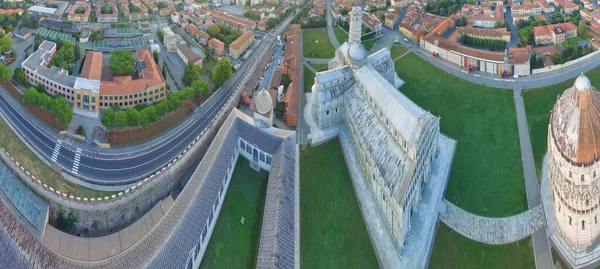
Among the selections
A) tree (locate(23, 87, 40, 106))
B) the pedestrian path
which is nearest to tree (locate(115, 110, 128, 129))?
tree (locate(23, 87, 40, 106))

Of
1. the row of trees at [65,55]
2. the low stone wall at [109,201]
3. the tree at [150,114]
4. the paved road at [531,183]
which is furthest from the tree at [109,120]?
the paved road at [531,183]

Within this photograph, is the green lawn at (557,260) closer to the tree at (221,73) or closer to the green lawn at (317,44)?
the green lawn at (317,44)

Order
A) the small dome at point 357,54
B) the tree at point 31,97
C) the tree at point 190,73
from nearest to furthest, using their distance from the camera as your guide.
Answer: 1. the small dome at point 357,54
2. the tree at point 31,97
3. the tree at point 190,73

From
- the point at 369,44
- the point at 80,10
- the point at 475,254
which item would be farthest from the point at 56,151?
the point at 80,10

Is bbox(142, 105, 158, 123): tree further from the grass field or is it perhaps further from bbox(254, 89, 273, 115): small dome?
bbox(254, 89, 273, 115): small dome

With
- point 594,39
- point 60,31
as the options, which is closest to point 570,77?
point 594,39

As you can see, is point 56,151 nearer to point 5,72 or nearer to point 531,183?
point 5,72

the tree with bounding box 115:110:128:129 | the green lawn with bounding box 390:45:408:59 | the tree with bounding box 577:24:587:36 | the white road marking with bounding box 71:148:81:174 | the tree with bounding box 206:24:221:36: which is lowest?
the white road marking with bounding box 71:148:81:174

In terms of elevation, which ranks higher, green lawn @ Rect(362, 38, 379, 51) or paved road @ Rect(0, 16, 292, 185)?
green lawn @ Rect(362, 38, 379, 51)
